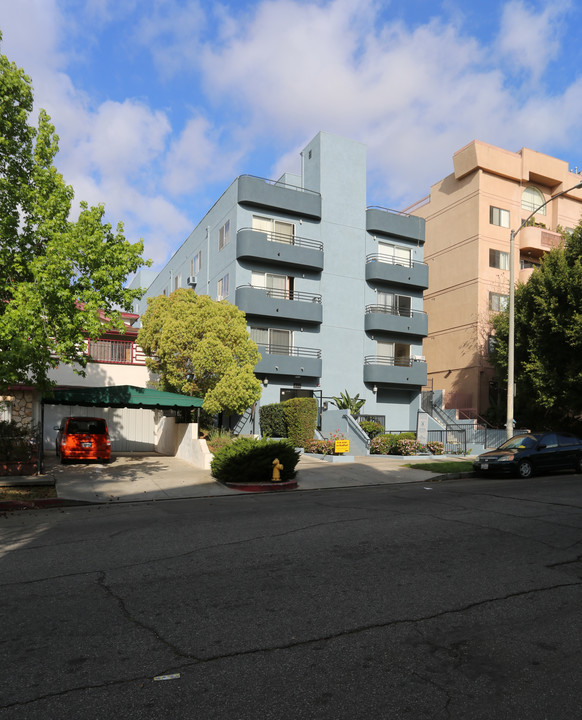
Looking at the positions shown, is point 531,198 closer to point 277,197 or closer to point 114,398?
Result: point 277,197

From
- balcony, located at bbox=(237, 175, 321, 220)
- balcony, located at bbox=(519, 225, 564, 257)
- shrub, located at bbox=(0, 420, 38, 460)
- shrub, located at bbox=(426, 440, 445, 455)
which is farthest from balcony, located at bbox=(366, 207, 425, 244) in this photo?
shrub, located at bbox=(0, 420, 38, 460)

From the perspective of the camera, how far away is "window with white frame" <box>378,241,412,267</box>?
33.4 meters

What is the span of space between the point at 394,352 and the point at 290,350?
732cm

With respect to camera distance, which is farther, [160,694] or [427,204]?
[427,204]

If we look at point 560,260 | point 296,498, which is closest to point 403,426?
point 560,260

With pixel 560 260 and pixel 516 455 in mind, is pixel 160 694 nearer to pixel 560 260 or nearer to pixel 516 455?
pixel 516 455

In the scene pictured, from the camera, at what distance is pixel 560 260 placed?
27812mm

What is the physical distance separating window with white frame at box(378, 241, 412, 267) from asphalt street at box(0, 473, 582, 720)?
25.4 metres

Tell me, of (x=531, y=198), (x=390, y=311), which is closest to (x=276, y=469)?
(x=390, y=311)

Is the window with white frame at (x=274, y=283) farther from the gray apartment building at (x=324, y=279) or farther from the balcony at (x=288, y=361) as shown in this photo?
the balcony at (x=288, y=361)

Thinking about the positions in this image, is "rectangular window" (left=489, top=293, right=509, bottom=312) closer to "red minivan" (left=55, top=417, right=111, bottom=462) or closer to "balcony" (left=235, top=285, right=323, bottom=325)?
"balcony" (left=235, top=285, right=323, bottom=325)

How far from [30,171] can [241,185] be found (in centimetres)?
1629

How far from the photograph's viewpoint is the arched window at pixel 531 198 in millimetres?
37188

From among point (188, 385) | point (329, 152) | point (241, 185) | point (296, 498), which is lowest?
point (296, 498)
